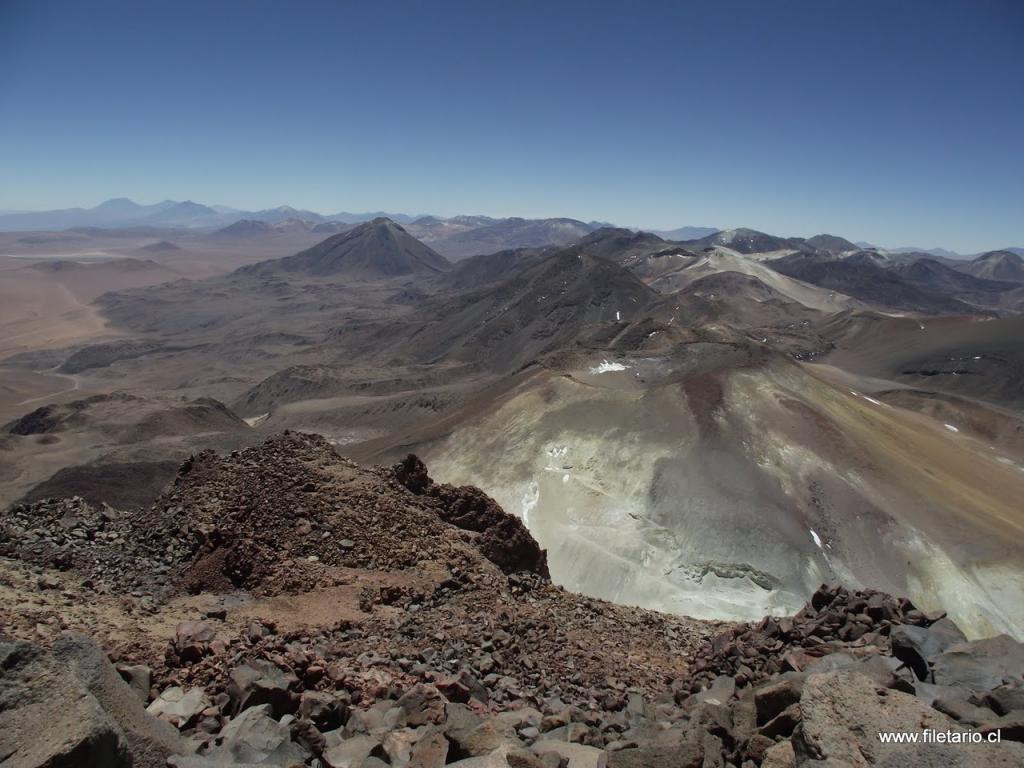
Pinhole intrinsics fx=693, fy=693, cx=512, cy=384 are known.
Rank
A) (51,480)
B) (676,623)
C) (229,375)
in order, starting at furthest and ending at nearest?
(229,375), (51,480), (676,623)

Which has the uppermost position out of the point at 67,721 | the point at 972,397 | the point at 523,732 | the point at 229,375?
the point at 67,721

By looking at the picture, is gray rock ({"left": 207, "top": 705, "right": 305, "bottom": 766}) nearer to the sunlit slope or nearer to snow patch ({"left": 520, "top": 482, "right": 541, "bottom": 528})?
the sunlit slope

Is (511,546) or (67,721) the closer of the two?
(67,721)

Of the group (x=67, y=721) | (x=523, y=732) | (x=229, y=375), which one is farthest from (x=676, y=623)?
(x=229, y=375)

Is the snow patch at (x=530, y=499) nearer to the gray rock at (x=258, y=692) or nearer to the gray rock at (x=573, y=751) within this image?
the gray rock at (x=573, y=751)

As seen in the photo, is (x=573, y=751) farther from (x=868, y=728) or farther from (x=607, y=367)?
(x=607, y=367)

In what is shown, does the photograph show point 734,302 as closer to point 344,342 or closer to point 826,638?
point 344,342

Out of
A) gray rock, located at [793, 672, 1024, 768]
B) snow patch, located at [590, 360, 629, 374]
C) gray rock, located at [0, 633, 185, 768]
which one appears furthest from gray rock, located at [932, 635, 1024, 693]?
snow patch, located at [590, 360, 629, 374]

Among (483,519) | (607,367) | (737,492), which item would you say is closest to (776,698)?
(483,519)
